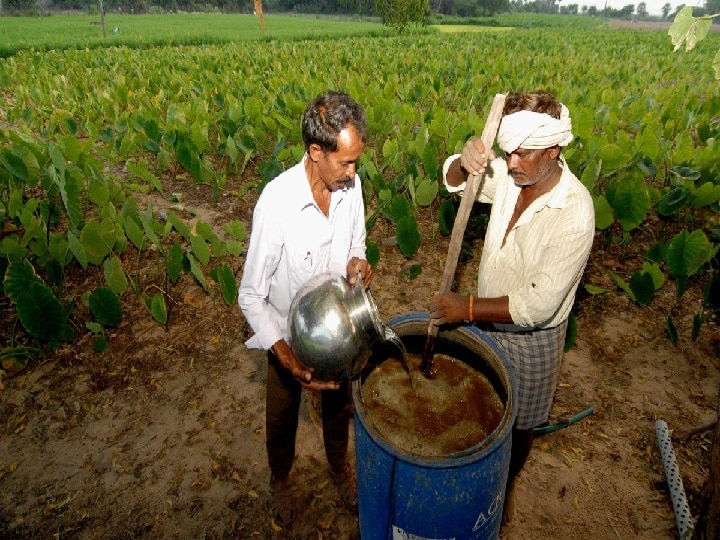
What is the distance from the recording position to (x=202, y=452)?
2.38 m

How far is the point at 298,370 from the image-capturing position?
1490 mm

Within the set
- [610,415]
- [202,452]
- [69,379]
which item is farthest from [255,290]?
[610,415]

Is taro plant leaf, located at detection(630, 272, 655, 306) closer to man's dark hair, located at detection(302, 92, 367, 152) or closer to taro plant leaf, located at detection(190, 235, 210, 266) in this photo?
man's dark hair, located at detection(302, 92, 367, 152)

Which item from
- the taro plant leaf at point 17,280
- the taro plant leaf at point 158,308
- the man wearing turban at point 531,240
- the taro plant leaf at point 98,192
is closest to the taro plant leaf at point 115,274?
the taro plant leaf at point 158,308

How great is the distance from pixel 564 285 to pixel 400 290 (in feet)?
7.02

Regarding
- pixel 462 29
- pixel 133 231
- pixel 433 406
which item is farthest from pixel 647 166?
pixel 462 29

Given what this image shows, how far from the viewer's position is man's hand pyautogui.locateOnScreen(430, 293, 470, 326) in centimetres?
140

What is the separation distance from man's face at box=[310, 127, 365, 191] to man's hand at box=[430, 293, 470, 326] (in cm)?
50

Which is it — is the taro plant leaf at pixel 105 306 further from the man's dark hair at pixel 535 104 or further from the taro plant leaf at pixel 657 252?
the taro plant leaf at pixel 657 252

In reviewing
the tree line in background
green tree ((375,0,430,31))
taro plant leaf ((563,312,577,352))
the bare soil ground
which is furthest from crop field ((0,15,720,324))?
the tree line in background

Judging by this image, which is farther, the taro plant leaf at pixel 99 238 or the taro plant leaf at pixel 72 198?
the taro plant leaf at pixel 72 198

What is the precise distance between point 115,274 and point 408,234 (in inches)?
81.4

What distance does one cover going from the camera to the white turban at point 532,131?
1.35 m

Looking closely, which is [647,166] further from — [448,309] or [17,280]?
[17,280]
